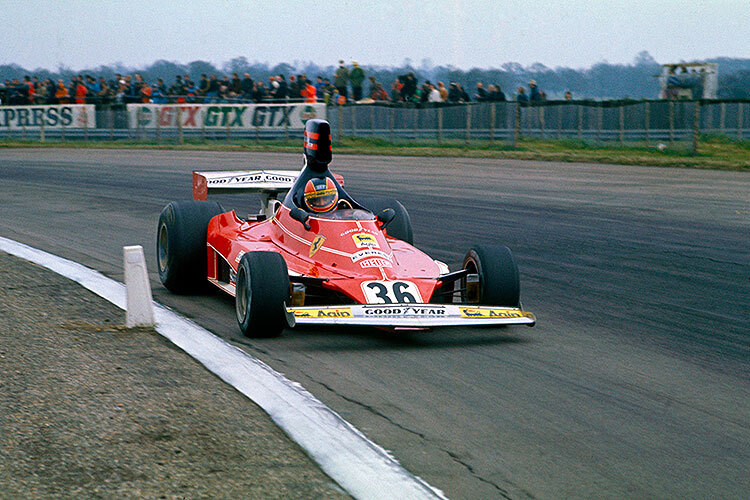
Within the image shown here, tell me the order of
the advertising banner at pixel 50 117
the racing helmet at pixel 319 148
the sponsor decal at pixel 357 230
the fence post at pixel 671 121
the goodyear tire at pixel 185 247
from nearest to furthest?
the sponsor decal at pixel 357 230 < the racing helmet at pixel 319 148 < the goodyear tire at pixel 185 247 < the fence post at pixel 671 121 < the advertising banner at pixel 50 117

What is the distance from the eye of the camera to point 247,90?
33781 millimetres

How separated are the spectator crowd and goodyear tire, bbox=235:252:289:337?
2165cm

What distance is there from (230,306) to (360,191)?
9745 millimetres

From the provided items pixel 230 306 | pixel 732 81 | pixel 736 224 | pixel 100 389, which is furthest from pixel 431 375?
pixel 732 81

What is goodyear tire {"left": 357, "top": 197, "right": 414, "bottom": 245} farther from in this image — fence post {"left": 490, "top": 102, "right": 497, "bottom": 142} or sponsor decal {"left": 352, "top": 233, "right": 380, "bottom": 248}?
fence post {"left": 490, "top": 102, "right": 497, "bottom": 142}

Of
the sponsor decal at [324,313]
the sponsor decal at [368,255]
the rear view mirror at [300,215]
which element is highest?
the rear view mirror at [300,215]

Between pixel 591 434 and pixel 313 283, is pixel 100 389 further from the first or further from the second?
pixel 591 434

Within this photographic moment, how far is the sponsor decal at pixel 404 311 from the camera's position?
20.7 ft

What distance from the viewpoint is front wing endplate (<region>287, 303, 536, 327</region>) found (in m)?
6.28

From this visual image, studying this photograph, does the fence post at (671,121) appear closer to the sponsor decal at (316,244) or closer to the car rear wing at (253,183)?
the car rear wing at (253,183)

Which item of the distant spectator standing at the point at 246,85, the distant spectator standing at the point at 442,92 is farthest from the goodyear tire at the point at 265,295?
the distant spectator standing at the point at 246,85

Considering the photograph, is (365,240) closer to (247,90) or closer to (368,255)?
(368,255)

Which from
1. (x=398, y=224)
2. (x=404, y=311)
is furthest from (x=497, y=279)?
(x=398, y=224)

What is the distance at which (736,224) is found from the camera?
42.1 ft
